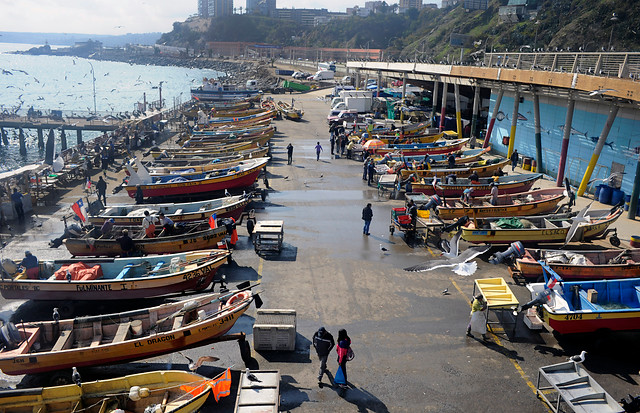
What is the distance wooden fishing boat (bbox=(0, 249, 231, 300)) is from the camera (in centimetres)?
1367

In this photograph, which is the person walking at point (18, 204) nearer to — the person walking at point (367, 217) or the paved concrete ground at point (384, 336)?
the paved concrete ground at point (384, 336)

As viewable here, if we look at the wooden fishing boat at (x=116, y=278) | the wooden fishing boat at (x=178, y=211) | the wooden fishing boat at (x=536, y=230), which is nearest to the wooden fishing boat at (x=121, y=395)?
the wooden fishing boat at (x=116, y=278)

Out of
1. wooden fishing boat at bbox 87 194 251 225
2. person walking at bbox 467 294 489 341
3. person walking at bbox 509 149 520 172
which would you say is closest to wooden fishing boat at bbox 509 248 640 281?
person walking at bbox 467 294 489 341

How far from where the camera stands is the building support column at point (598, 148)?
2273 cm

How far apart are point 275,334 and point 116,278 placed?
215 inches

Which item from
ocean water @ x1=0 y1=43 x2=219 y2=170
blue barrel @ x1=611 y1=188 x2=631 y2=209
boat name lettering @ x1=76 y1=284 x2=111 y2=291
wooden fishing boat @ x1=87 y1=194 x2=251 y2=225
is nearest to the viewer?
boat name lettering @ x1=76 y1=284 x2=111 y2=291

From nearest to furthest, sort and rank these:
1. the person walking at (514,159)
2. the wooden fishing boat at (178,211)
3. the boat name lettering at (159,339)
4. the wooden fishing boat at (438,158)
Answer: the boat name lettering at (159,339) → the wooden fishing boat at (178,211) → the wooden fishing boat at (438,158) → the person walking at (514,159)

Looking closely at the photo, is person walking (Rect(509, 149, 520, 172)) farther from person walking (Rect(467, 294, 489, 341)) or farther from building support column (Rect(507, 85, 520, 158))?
person walking (Rect(467, 294, 489, 341))

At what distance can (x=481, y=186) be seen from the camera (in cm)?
2355

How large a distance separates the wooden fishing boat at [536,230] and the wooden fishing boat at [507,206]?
38.9 inches

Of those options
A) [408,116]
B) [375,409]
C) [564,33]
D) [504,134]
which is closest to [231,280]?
[375,409]

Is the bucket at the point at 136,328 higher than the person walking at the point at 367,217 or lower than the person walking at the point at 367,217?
lower

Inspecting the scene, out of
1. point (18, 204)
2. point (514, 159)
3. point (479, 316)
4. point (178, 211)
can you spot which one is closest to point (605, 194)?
point (514, 159)

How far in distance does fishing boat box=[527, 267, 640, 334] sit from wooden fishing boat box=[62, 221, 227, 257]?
10714mm
